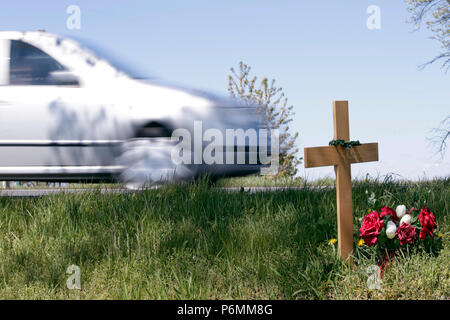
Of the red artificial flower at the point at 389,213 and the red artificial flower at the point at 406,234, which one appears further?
the red artificial flower at the point at 389,213

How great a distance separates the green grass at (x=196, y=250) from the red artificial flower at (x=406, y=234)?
15 cm

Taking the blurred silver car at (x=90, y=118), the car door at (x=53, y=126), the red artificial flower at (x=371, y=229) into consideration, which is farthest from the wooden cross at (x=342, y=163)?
the car door at (x=53, y=126)

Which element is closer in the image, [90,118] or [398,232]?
[398,232]

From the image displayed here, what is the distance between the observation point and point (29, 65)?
631 cm

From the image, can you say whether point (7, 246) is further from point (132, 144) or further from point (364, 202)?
point (364, 202)

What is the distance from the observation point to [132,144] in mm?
5781

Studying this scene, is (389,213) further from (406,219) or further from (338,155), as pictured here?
(338,155)

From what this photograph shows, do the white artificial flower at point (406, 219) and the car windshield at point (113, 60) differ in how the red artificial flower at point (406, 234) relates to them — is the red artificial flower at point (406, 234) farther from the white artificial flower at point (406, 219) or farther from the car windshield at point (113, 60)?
the car windshield at point (113, 60)

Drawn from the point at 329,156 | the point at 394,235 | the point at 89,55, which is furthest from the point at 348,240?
the point at 89,55

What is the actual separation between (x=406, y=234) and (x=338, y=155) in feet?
2.88

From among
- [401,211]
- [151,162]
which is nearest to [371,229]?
[401,211]

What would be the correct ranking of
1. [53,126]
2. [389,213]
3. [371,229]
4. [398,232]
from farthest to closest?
[53,126]
[389,213]
[398,232]
[371,229]

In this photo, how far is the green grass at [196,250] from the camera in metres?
3.31
